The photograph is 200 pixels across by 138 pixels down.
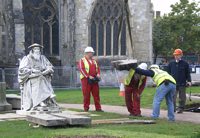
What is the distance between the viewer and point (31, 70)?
1416 cm

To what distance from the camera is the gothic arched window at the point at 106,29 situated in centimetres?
3838

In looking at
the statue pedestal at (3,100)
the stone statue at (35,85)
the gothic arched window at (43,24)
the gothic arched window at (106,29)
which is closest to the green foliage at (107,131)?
the stone statue at (35,85)

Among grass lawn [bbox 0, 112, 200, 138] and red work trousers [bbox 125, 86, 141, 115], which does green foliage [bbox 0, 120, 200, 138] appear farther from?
red work trousers [bbox 125, 86, 141, 115]

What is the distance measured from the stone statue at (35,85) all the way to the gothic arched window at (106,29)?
942 inches

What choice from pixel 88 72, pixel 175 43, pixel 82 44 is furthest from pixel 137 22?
pixel 88 72

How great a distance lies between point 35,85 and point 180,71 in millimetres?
4876

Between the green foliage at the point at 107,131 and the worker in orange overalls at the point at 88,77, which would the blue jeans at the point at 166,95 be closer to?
the green foliage at the point at 107,131

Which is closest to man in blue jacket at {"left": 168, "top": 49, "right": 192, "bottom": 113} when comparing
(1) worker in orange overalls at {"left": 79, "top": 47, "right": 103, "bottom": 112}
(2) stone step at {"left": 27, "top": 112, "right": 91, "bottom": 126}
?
(1) worker in orange overalls at {"left": 79, "top": 47, "right": 103, "bottom": 112}

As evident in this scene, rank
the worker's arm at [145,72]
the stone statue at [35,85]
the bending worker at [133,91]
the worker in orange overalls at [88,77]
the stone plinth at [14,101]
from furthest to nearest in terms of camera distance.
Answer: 1. the stone plinth at [14,101]
2. the worker in orange overalls at [88,77]
3. the bending worker at [133,91]
4. the stone statue at [35,85]
5. the worker's arm at [145,72]

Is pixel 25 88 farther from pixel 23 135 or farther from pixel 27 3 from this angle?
pixel 27 3

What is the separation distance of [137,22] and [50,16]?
652 centimetres

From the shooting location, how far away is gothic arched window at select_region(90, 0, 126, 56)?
126 ft

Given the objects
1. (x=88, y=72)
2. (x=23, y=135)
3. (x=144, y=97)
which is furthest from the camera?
(x=144, y=97)

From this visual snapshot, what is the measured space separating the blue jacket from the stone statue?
4242 mm
